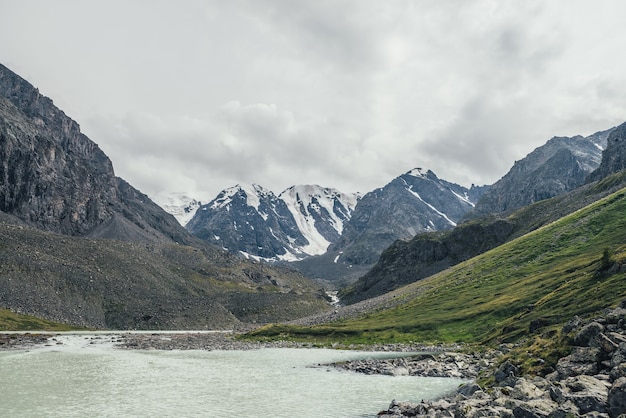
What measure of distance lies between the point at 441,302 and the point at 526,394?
434 ft

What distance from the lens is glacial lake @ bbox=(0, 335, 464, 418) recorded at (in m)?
43.9

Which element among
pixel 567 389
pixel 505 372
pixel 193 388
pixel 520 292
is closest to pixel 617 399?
pixel 567 389

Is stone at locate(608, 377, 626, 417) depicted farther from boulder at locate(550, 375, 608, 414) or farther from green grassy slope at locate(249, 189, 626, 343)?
green grassy slope at locate(249, 189, 626, 343)

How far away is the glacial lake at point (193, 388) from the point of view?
144 feet

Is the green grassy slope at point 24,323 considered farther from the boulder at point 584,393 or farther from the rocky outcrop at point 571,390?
the boulder at point 584,393

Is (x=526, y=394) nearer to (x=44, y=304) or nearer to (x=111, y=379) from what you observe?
(x=111, y=379)

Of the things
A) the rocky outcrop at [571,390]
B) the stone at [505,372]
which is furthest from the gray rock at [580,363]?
the stone at [505,372]

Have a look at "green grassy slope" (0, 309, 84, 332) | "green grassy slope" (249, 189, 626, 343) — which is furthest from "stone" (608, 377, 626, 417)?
"green grassy slope" (0, 309, 84, 332)

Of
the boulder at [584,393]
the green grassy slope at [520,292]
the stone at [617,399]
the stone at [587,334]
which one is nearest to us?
the stone at [617,399]

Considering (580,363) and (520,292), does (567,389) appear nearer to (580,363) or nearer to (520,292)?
(580,363)

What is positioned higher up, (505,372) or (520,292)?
(520,292)

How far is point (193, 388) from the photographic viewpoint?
5656 cm

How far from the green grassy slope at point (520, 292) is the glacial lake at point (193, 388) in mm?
37948

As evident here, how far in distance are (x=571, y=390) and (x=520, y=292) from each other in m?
104
